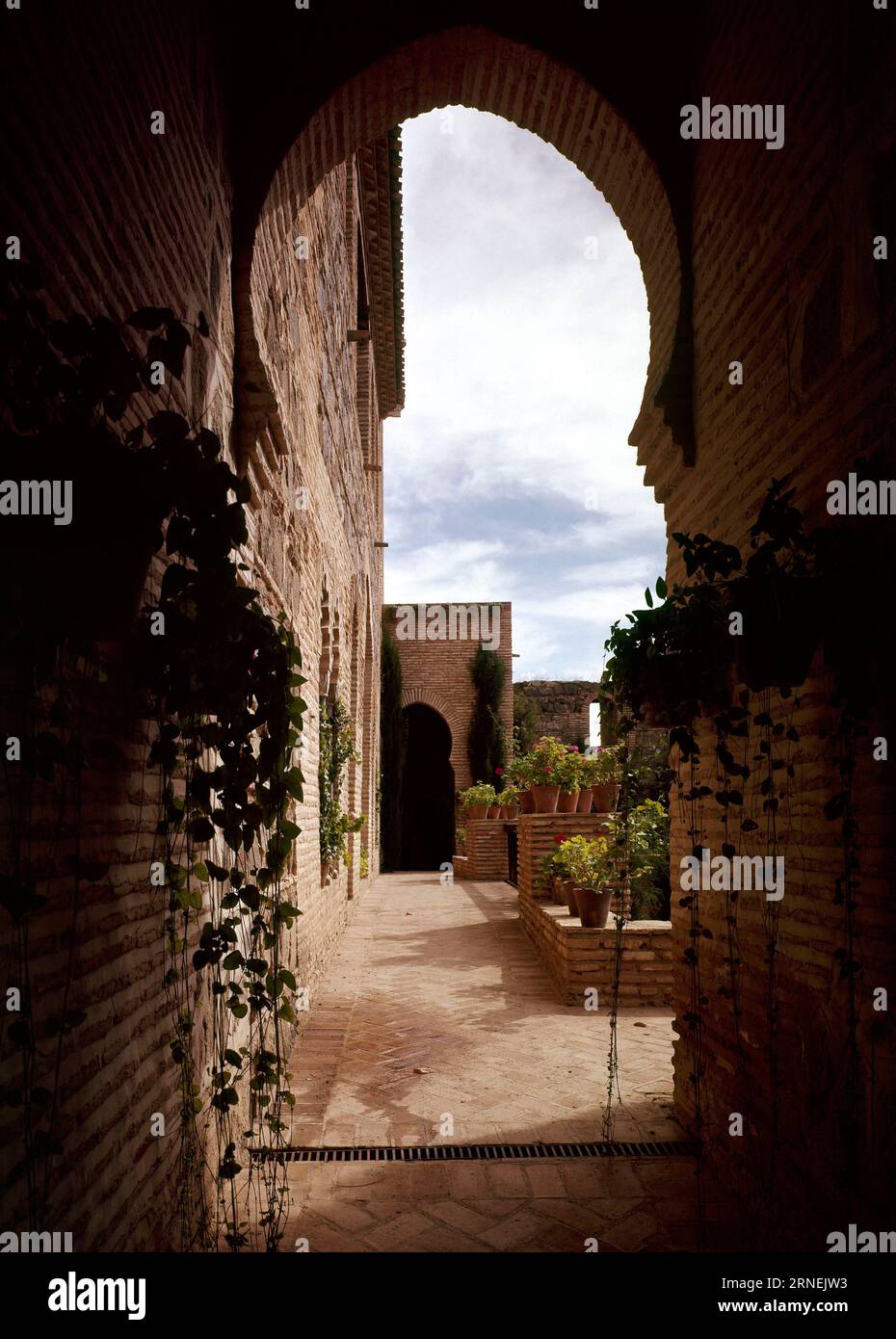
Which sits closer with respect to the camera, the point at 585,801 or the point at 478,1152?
the point at 478,1152

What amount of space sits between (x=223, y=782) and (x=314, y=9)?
168 inches

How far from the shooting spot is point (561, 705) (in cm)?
2283

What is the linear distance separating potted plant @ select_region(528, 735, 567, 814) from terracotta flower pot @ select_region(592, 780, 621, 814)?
445 millimetres

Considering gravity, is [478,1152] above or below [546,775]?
below

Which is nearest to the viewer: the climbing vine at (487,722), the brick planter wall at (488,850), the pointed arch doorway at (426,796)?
the brick planter wall at (488,850)

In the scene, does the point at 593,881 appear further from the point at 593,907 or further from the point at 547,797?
the point at 547,797

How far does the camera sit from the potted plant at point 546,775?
1019cm

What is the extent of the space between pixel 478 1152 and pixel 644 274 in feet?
15.2

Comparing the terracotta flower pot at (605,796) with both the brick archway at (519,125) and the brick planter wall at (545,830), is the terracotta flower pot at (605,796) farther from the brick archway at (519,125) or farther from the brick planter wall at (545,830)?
the brick archway at (519,125)

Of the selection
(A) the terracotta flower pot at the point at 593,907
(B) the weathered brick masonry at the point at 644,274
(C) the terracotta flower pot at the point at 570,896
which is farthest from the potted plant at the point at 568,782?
(B) the weathered brick masonry at the point at 644,274

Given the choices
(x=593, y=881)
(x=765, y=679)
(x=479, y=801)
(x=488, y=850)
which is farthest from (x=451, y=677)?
(x=765, y=679)

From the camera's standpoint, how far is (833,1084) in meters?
2.82

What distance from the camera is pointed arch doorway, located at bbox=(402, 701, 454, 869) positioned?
909 inches

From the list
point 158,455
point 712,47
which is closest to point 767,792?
point 158,455
